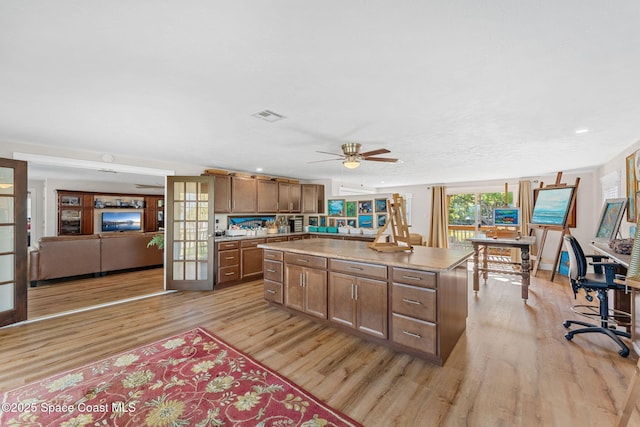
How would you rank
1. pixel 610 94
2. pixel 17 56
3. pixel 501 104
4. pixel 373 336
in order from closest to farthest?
pixel 17 56 → pixel 610 94 → pixel 501 104 → pixel 373 336

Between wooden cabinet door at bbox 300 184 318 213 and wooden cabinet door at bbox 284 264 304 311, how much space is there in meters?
3.41

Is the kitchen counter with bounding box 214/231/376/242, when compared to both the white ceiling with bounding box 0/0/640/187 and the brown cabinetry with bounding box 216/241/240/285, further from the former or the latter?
the white ceiling with bounding box 0/0/640/187

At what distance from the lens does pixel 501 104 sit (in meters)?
2.25

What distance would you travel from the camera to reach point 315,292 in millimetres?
3182

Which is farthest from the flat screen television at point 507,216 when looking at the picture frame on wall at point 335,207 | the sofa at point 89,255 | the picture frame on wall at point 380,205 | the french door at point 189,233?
the sofa at point 89,255

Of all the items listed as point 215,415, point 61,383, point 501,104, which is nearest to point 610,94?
point 501,104

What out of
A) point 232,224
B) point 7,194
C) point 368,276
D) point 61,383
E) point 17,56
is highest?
point 17,56

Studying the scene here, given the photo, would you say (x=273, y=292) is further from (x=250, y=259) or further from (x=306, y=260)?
(x=250, y=259)

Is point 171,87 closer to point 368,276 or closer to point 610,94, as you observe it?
point 368,276

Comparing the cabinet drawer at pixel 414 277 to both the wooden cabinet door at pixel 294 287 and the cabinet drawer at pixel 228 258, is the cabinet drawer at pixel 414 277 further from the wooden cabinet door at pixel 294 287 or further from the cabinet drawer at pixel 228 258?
the cabinet drawer at pixel 228 258

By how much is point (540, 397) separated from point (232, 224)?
17.6 feet

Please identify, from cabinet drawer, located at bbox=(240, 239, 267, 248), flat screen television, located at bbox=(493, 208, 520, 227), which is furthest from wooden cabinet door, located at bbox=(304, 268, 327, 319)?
flat screen television, located at bbox=(493, 208, 520, 227)

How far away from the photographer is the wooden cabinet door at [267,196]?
5902 millimetres

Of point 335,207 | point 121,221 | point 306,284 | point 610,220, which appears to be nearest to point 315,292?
point 306,284
